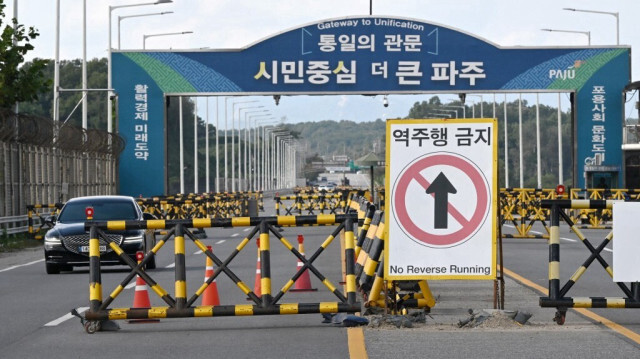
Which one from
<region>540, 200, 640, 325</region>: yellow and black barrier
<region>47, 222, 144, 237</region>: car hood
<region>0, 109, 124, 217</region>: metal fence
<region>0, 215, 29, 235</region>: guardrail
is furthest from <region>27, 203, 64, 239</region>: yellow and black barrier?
<region>540, 200, 640, 325</region>: yellow and black barrier

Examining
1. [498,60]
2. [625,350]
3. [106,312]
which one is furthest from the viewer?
[498,60]

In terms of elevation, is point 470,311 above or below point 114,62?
below

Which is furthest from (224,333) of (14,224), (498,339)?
(14,224)

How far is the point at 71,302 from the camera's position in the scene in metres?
16.4

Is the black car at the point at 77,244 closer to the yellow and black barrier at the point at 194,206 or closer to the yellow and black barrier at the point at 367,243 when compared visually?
the yellow and black barrier at the point at 367,243

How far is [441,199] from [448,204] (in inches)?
3.3

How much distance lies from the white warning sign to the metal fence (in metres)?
21.5

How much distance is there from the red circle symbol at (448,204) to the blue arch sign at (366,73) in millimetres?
31867

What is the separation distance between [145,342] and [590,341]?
394 centimetres

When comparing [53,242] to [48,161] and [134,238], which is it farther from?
[48,161]

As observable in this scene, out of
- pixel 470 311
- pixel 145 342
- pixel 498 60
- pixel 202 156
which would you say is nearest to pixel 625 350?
pixel 470 311

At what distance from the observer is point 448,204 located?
42.2 ft

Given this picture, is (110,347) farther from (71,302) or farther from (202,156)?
(202,156)

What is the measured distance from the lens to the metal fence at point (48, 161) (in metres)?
35.6
